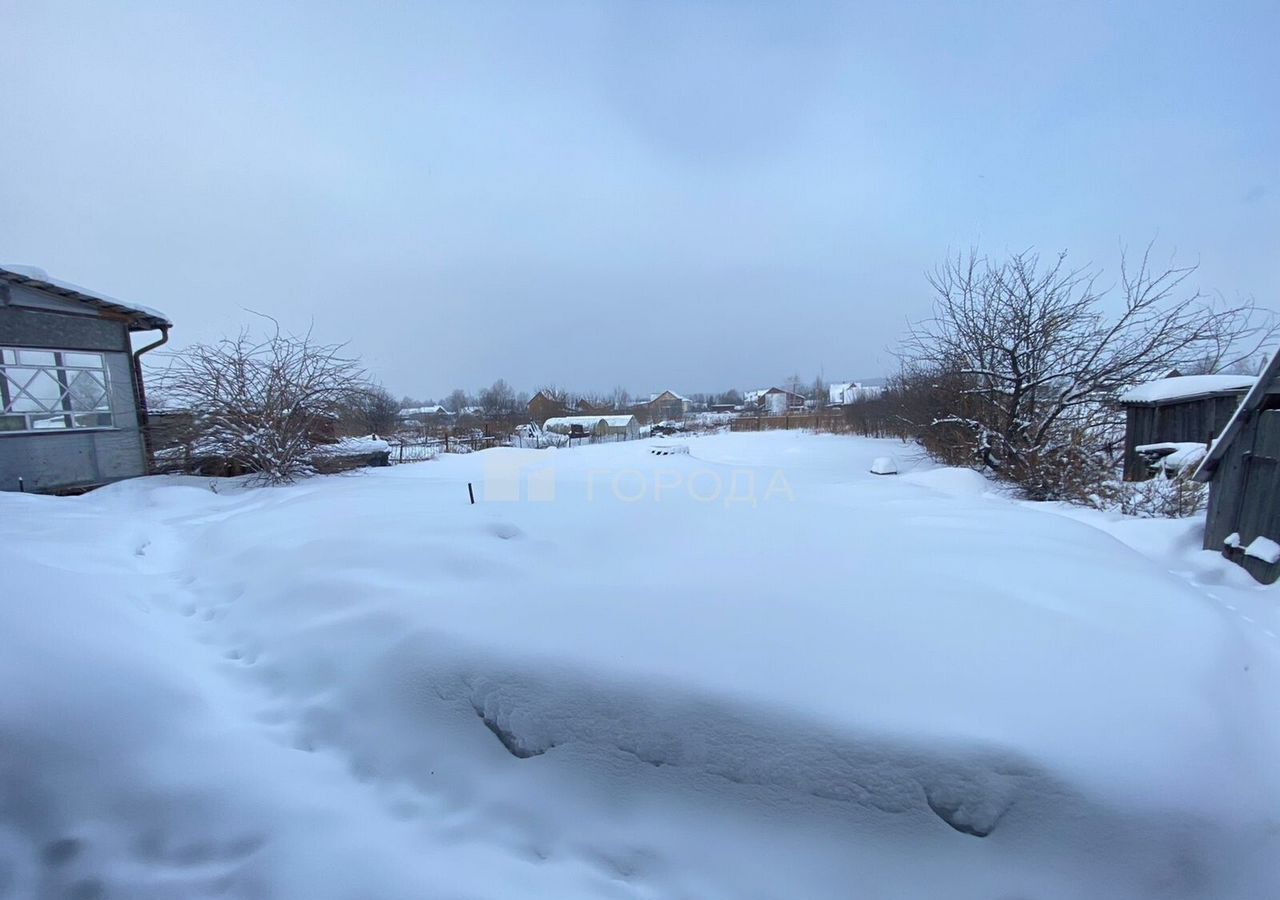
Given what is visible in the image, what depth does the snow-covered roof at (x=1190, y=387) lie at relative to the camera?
18.0 feet

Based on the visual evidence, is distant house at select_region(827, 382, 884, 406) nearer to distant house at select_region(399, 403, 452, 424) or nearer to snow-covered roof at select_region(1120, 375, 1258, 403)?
snow-covered roof at select_region(1120, 375, 1258, 403)

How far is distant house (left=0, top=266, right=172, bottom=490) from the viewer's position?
703cm

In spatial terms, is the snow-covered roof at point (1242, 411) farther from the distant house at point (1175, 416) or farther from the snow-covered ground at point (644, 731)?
the distant house at point (1175, 416)

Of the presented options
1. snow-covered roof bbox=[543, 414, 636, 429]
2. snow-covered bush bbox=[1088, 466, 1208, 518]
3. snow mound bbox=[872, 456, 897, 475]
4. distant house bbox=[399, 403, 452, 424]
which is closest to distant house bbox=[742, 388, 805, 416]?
snow-covered roof bbox=[543, 414, 636, 429]

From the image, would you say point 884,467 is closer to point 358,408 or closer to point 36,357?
point 358,408

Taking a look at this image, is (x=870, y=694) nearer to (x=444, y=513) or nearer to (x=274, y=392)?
(x=444, y=513)

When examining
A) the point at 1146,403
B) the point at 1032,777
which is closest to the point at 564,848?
the point at 1032,777

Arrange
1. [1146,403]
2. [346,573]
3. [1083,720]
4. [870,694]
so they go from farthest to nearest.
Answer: [1146,403], [346,573], [870,694], [1083,720]

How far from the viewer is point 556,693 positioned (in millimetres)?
1827

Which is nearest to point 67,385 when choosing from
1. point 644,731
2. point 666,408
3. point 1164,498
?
point 644,731

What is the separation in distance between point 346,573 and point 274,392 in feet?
23.5

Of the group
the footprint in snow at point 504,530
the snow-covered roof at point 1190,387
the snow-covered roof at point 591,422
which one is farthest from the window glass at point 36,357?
the snow-covered roof at point 591,422

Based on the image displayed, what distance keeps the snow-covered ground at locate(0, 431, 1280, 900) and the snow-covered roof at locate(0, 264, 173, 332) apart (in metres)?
7.68

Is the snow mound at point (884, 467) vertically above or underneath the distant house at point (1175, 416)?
underneath
